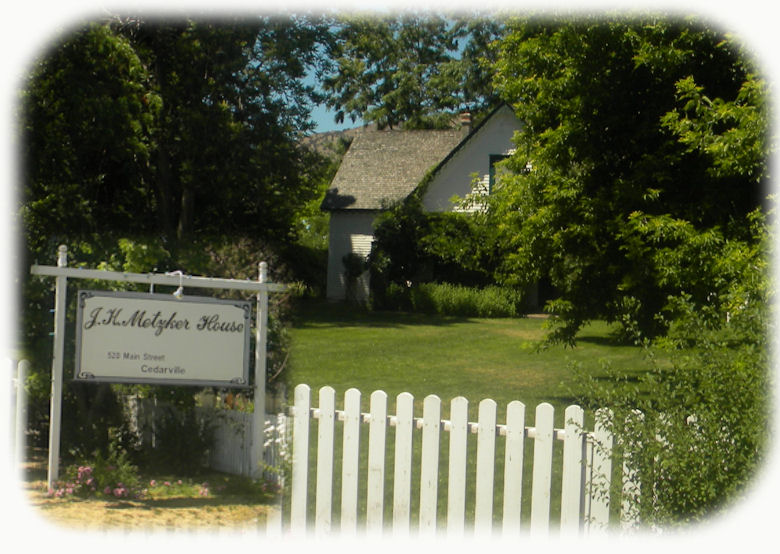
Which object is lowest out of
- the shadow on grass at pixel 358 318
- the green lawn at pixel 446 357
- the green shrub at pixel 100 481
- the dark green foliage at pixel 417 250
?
the green shrub at pixel 100 481

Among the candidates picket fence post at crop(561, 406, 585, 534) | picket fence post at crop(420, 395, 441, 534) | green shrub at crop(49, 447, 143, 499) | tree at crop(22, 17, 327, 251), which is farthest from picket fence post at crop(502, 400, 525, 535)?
tree at crop(22, 17, 327, 251)

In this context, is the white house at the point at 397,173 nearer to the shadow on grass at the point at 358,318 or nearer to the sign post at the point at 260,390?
the shadow on grass at the point at 358,318

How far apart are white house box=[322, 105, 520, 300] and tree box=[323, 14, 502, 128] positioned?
263 inches

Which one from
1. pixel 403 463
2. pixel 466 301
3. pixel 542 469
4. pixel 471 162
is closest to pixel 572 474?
pixel 542 469

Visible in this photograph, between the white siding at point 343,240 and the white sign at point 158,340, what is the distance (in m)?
22.9

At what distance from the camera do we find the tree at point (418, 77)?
37.6 meters

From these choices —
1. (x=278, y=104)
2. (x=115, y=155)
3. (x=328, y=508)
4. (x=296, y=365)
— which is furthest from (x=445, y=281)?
(x=328, y=508)

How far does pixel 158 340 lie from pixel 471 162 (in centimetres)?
2210

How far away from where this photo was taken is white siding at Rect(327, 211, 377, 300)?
29.6 m

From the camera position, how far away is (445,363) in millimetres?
15242

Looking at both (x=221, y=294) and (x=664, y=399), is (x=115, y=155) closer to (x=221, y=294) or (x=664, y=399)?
(x=221, y=294)

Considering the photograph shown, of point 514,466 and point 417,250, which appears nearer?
point 514,466

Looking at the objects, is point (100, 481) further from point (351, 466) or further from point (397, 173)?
point (397, 173)

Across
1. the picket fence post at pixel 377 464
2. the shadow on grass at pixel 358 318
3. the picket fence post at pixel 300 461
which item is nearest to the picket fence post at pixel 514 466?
the picket fence post at pixel 377 464
